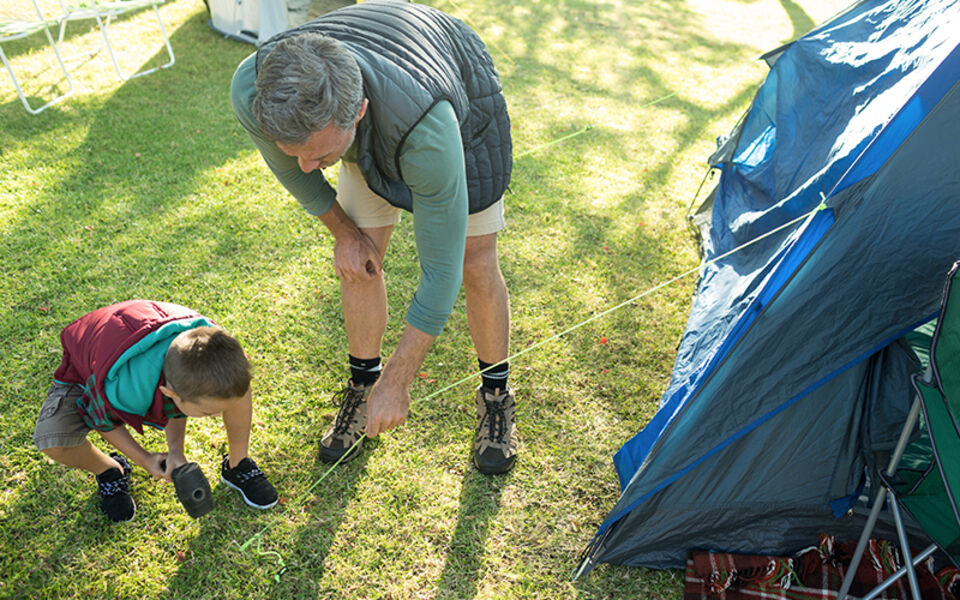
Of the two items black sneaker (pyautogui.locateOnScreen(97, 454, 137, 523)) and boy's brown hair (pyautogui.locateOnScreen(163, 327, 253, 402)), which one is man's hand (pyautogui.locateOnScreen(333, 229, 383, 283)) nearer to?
boy's brown hair (pyautogui.locateOnScreen(163, 327, 253, 402))

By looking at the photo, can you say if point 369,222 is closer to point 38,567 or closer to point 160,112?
point 38,567

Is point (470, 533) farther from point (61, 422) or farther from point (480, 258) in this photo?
point (61, 422)

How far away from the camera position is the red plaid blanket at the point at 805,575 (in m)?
1.85

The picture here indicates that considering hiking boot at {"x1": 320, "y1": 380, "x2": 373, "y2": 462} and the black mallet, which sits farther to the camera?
hiking boot at {"x1": 320, "y1": 380, "x2": 373, "y2": 462}

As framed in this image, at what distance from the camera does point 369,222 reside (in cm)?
197

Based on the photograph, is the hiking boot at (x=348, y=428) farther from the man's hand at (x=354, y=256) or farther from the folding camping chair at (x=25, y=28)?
the folding camping chair at (x=25, y=28)

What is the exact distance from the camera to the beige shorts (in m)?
1.91

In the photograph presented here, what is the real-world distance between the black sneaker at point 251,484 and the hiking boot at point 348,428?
0.71 feet

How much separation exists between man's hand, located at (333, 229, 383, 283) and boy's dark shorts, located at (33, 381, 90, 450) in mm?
790

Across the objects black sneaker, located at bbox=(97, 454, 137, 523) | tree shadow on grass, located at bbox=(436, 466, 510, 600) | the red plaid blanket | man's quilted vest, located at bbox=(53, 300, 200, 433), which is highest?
man's quilted vest, located at bbox=(53, 300, 200, 433)

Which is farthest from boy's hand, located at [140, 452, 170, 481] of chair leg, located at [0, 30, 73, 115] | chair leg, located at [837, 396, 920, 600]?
chair leg, located at [0, 30, 73, 115]

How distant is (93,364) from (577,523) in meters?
1.46

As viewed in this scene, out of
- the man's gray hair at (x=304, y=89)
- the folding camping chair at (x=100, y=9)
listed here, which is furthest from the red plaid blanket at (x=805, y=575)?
the folding camping chair at (x=100, y=9)

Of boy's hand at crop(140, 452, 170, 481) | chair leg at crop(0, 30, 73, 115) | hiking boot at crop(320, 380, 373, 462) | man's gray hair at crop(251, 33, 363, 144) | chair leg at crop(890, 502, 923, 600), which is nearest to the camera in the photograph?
man's gray hair at crop(251, 33, 363, 144)
